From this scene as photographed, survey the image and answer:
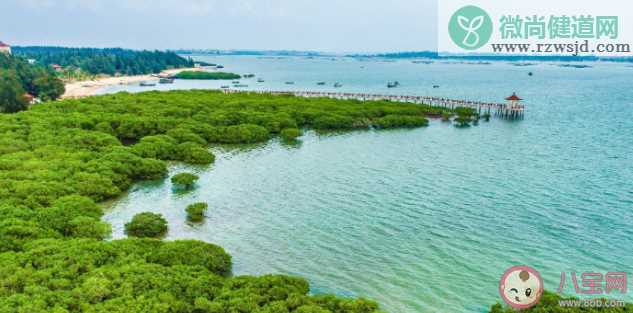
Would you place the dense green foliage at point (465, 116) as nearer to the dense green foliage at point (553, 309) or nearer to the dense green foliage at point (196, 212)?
the dense green foliage at point (196, 212)

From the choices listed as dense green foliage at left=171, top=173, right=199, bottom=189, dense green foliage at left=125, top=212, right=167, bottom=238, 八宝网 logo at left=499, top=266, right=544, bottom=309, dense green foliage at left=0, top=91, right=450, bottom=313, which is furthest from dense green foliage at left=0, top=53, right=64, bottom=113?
八宝网 logo at left=499, top=266, right=544, bottom=309

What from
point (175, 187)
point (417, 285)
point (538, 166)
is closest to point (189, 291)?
point (417, 285)

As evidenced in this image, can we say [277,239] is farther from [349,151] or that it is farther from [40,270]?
[349,151]

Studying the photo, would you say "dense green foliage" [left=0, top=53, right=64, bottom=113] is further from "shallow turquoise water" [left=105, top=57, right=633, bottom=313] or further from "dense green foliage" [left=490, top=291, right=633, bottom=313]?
"dense green foliage" [left=490, top=291, right=633, bottom=313]

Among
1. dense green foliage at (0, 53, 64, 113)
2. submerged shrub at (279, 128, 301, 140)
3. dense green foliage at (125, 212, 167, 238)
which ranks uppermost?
Answer: dense green foliage at (0, 53, 64, 113)

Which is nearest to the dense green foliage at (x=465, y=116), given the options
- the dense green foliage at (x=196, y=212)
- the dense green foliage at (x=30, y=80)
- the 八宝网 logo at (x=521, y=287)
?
the 八宝网 logo at (x=521, y=287)

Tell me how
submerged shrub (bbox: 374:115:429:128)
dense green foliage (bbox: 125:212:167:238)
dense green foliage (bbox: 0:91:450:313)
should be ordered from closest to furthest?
dense green foliage (bbox: 0:91:450:313), dense green foliage (bbox: 125:212:167:238), submerged shrub (bbox: 374:115:429:128)
